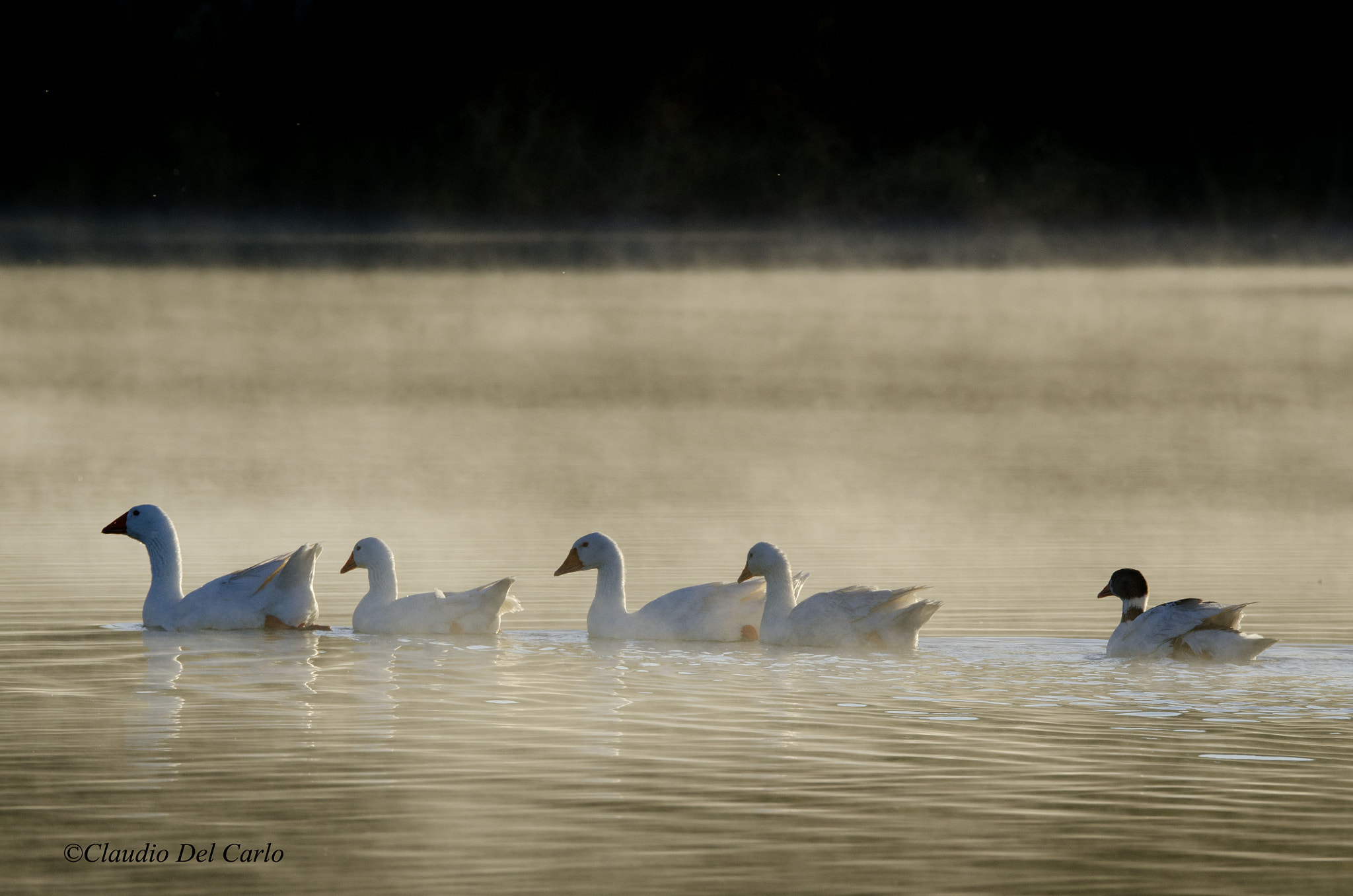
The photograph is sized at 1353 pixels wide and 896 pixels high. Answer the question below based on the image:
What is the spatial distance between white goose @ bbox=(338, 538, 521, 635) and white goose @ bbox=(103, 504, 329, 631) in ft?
1.30

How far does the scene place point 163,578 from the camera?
14.1 m

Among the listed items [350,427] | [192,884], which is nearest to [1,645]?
[192,884]

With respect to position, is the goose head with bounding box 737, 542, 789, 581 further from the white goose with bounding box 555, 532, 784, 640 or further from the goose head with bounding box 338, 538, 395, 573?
the goose head with bounding box 338, 538, 395, 573

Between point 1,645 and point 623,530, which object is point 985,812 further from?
point 623,530

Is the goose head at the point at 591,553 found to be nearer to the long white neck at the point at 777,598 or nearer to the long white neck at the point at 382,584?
the long white neck at the point at 777,598

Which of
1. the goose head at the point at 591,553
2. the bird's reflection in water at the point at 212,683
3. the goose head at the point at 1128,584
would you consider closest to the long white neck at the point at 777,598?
the goose head at the point at 591,553

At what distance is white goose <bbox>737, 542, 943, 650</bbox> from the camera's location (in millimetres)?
12883

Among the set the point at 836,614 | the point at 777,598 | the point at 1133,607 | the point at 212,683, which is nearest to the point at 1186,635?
the point at 1133,607

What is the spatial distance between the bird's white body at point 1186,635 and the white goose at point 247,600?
5207 millimetres

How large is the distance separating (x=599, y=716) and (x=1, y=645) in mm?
4171

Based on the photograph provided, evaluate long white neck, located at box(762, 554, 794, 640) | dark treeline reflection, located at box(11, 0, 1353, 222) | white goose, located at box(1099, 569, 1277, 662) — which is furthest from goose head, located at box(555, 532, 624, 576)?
dark treeline reflection, located at box(11, 0, 1353, 222)

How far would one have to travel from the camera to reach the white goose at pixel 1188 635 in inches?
487

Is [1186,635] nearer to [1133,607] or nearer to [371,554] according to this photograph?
[1133,607]

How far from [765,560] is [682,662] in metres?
1.53
